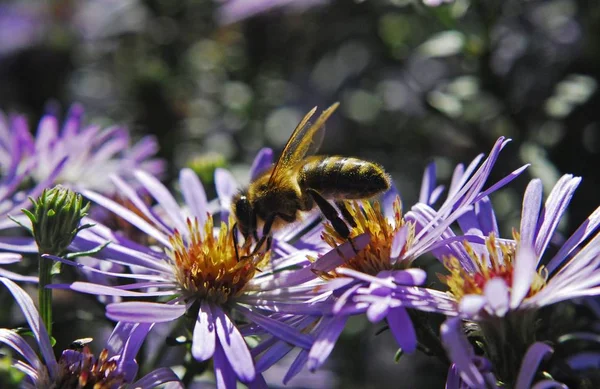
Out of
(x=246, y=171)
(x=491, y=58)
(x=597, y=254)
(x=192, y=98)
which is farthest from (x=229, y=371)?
(x=192, y=98)

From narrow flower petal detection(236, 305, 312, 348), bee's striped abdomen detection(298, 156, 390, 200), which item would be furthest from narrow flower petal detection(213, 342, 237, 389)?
bee's striped abdomen detection(298, 156, 390, 200)

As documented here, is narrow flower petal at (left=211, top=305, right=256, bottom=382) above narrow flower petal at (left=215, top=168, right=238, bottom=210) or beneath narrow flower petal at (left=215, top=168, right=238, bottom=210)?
beneath

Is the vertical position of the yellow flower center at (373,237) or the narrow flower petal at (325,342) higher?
the yellow flower center at (373,237)

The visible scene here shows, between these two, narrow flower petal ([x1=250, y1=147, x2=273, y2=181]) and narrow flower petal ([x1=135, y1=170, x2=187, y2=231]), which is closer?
narrow flower petal ([x1=135, y1=170, x2=187, y2=231])

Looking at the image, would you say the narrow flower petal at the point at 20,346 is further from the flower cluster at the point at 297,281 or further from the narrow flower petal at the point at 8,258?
the narrow flower petal at the point at 8,258

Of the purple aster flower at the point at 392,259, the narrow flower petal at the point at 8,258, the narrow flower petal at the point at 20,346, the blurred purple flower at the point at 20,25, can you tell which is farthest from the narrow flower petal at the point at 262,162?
the blurred purple flower at the point at 20,25

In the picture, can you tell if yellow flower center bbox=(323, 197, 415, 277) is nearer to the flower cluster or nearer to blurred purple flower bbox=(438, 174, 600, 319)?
the flower cluster

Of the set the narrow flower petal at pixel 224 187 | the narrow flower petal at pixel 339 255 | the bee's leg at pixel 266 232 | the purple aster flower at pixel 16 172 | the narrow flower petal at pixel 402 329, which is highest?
the purple aster flower at pixel 16 172
